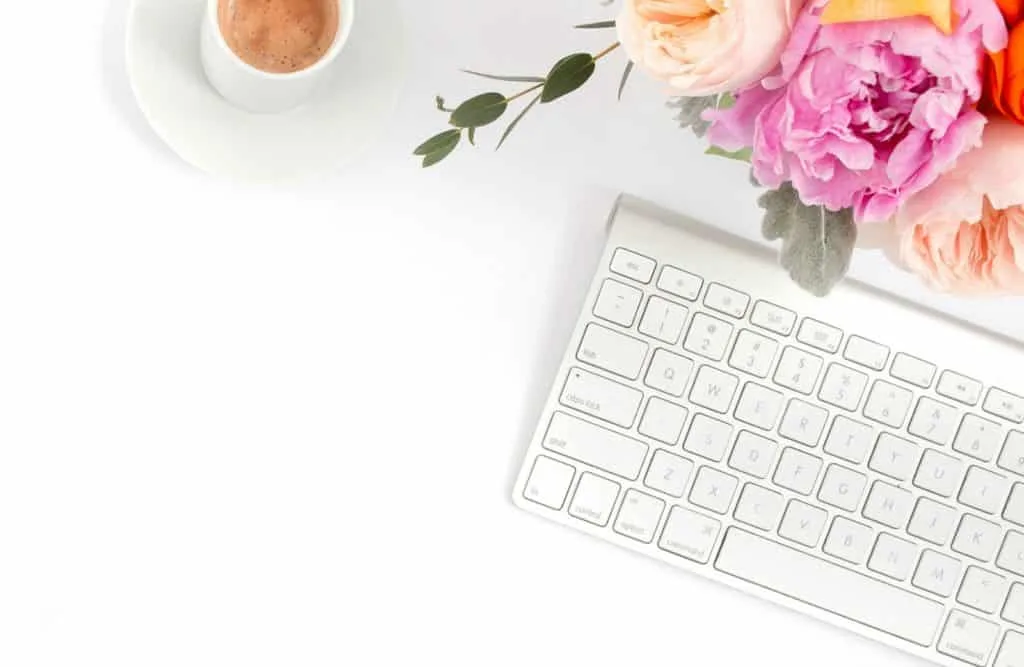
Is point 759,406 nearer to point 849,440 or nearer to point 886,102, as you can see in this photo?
point 849,440

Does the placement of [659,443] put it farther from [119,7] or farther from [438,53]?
[119,7]

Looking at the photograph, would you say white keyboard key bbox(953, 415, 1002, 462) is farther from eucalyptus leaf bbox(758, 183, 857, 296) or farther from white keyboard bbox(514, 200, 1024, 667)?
eucalyptus leaf bbox(758, 183, 857, 296)

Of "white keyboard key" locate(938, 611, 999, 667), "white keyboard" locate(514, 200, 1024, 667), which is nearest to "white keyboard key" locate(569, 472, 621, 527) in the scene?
"white keyboard" locate(514, 200, 1024, 667)

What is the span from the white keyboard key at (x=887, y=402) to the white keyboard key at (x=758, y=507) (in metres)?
0.07

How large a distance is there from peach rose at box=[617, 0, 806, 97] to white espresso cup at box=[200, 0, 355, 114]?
230 mm

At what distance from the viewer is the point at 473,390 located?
0.65 metres

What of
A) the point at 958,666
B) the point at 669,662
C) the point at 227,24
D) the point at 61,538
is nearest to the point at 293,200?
the point at 227,24

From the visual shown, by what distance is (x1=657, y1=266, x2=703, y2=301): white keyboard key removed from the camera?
0.63m

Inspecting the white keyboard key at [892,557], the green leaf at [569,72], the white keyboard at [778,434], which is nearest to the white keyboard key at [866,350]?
the white keyboard at [778,434]

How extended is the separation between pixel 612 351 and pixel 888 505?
0.18m

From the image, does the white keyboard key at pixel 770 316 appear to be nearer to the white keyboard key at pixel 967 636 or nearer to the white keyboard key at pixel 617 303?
the white keyboard key at pixel 617 303

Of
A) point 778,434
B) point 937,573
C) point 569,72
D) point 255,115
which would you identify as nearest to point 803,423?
point 778,434

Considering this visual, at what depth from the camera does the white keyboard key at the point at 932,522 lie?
2.11ft

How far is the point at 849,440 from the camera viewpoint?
0.64 metres
